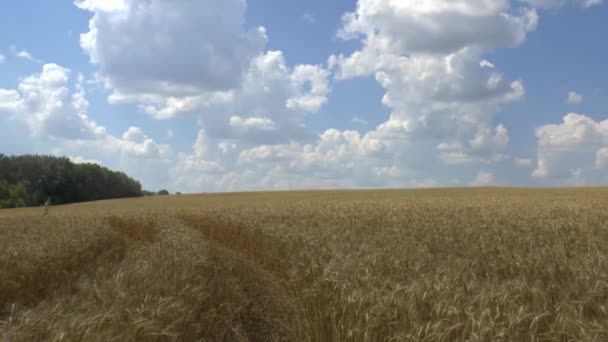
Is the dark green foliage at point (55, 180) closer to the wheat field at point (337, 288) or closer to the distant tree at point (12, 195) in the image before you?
the distant tree at point (12, 195)

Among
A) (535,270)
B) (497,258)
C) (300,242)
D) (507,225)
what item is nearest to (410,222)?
(507,225)

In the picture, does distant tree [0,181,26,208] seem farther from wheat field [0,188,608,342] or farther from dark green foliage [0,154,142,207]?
wheat field [0,188,608,342]

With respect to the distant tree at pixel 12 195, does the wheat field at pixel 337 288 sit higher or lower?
lower

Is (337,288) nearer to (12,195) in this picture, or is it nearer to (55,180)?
(12,195)

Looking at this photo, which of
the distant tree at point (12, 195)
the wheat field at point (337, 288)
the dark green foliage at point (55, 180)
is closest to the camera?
the wheat field at point (337, 288)

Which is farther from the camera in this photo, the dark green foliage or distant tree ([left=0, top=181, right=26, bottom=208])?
the dark green foliage

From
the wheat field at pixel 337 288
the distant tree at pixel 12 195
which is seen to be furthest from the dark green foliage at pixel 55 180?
the wheat field at pixel 337 288

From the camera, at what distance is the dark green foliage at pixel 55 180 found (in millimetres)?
79625

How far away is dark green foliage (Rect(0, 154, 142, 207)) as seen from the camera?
7962 centimetres

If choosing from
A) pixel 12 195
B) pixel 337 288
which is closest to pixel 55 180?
pixel 12 195

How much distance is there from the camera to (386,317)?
450 centimetres

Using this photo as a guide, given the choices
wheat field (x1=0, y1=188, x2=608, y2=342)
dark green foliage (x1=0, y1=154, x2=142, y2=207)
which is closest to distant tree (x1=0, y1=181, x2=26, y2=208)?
dark green foliage (x1=0, y1=154, x2=142, y2=207)

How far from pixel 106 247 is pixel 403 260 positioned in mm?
9905

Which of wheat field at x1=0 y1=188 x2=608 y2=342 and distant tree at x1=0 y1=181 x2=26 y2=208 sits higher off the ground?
distant tree at x1=0 y1=181 x2=26 y2=208
